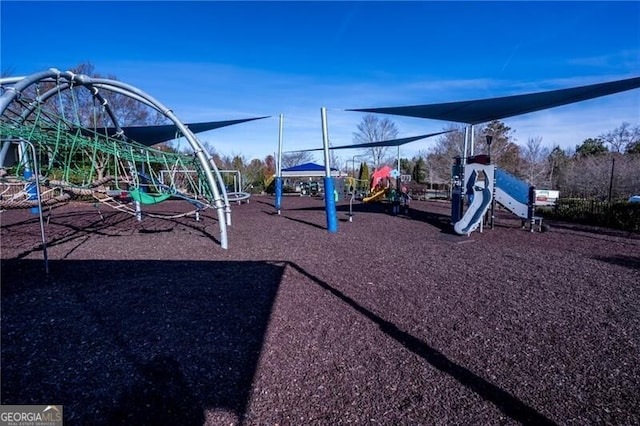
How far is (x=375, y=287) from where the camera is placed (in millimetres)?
4387

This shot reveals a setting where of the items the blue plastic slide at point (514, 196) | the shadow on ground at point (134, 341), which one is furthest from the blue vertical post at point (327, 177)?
the blue plastic slide at point (514, 196)

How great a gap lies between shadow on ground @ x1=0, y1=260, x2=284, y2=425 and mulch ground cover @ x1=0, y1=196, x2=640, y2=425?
0.05 feet

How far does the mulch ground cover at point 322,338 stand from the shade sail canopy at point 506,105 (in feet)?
9.61

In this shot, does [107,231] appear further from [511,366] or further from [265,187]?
[265,187]

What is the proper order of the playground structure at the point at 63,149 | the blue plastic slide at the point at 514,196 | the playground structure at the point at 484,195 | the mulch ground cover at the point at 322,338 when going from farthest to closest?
the blue plastic slide at the point at 514,196
the playground structure at the point at 484,195
the playground structure at the point at 63,149
the mulch ground cover at the point at 322,338

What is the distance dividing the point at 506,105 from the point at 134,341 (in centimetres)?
754

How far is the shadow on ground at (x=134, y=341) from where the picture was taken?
6.93ft

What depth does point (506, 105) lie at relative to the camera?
6766mm

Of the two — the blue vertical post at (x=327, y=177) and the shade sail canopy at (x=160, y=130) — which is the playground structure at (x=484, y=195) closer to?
the blue vertical post at (x=327, y=177)

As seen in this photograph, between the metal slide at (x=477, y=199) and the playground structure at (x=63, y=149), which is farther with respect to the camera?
the metal slide at (x=477, y=199)

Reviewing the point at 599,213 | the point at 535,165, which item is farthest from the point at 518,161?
the point at 599,213

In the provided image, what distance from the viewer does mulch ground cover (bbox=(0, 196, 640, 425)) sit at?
2.07 metres

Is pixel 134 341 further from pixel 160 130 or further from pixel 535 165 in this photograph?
pixel 535 165

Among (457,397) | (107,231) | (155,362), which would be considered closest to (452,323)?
(457,397)
